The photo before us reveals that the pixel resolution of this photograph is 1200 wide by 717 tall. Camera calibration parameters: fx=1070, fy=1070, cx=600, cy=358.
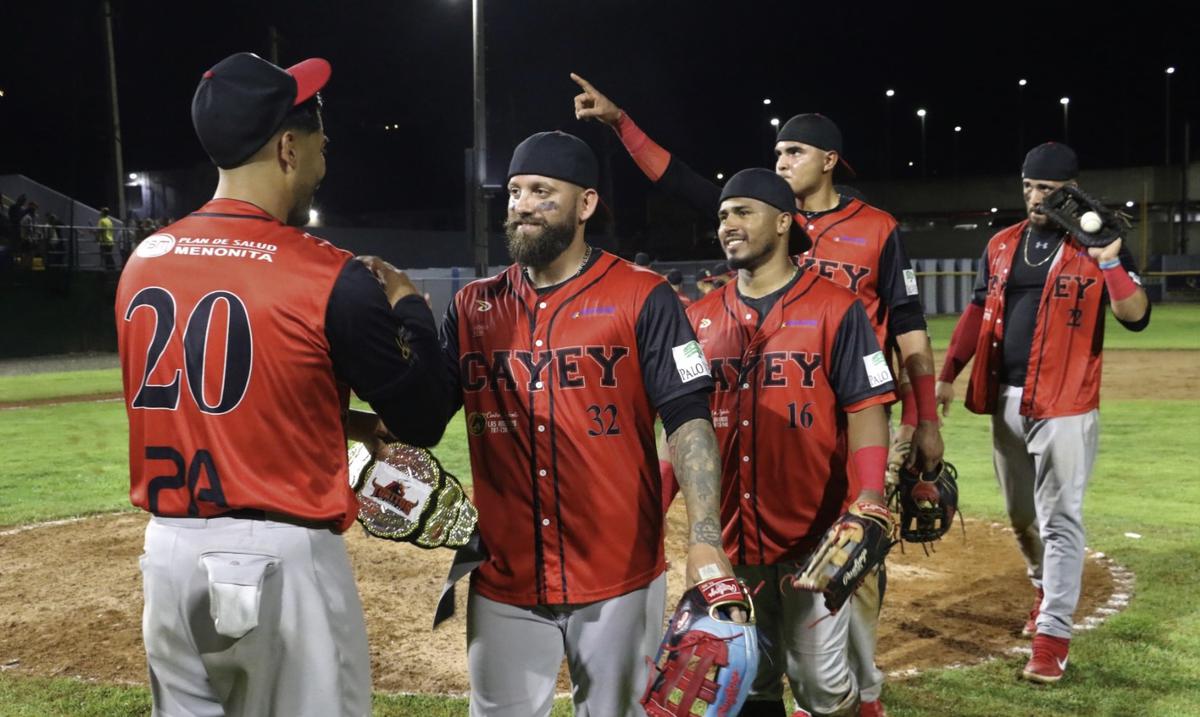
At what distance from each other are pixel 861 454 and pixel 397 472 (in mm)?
1655

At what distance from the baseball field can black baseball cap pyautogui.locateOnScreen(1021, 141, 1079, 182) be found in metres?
2.55

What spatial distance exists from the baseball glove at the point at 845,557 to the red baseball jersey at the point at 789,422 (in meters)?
0.49

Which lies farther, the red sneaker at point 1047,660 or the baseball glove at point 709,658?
the red sneaker at point 1047,660

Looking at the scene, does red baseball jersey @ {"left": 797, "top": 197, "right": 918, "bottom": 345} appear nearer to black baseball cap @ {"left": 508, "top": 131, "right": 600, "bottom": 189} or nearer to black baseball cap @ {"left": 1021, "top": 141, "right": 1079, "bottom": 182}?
black baseball cap @ {"left": 1021, "top": 141, "right": 1079, "bottom": 182}

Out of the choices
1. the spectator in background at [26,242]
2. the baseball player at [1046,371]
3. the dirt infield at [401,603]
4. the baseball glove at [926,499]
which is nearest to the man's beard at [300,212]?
the dirt infield at [401,603]

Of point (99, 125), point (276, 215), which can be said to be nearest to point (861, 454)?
point (276, 215)

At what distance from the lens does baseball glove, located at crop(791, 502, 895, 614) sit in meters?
3.52

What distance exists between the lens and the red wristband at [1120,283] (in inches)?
213

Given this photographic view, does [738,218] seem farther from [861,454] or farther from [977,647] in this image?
[977,647]

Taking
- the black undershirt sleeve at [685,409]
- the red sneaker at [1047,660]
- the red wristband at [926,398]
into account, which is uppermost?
the black undershirt sleeve at [685,409]

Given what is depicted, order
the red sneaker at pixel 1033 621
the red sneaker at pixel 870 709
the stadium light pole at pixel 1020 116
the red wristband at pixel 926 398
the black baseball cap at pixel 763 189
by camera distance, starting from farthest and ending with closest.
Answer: the stadium light pole at pixel 1020 116 → the red sneaker at pixel 1033 621 → the red wristband at pixel 926 398 → the red sneaker at pixel 870 709 → the black baseball cap at pixel 763 189

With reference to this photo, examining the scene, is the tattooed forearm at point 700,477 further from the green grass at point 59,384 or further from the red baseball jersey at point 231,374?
the green grass at point 59,384

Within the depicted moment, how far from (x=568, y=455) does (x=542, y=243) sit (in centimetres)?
69

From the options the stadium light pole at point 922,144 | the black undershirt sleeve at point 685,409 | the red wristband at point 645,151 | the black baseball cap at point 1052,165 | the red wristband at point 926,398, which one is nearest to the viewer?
A: the black undershirt sleeve at point 685,409
